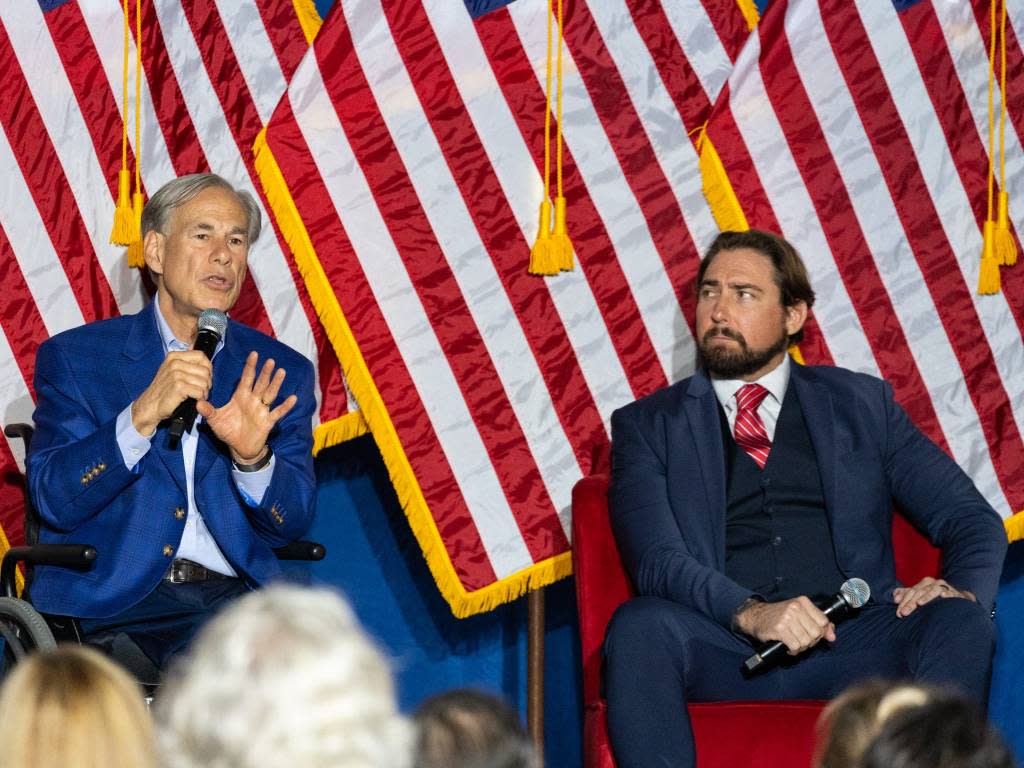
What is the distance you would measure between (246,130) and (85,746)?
2915 millimetres

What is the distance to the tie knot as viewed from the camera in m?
3.56

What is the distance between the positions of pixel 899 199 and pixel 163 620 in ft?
7.36

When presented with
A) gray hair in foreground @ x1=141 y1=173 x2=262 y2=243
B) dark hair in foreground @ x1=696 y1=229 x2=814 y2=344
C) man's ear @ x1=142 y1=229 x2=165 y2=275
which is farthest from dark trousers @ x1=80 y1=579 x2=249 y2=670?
dark hair in foreground @ x1=696 y1=229 x2=814 y2=344

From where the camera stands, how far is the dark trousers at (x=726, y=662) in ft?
9.54

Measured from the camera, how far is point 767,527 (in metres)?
3.42

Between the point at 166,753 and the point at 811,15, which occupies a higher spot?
the point at 811,15

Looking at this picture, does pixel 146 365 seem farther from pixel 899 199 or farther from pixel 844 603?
pixel 899 199

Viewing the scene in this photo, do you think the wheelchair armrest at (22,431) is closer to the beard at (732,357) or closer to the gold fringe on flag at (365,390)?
A: the gold fringe on flag at (365,390)

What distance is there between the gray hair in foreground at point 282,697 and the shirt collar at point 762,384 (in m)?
2.47

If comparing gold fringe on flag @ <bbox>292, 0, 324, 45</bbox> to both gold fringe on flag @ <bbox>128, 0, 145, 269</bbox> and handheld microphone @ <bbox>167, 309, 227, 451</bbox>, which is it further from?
handheld microphone @ <bbox>167, 309, 227, 451</bbox>

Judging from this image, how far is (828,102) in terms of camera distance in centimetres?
407

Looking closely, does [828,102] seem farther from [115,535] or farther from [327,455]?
[115,535]

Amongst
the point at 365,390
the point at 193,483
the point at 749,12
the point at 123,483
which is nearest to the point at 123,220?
the point at 365,390

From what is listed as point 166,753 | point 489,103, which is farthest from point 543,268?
point 166,753
